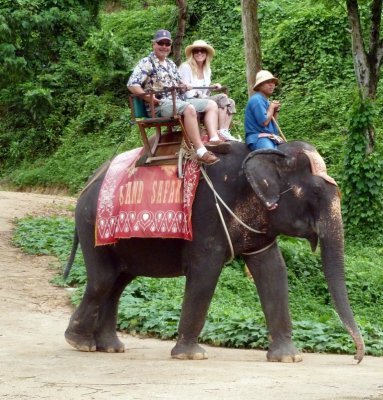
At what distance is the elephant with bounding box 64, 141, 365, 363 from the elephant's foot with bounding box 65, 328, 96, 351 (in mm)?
549

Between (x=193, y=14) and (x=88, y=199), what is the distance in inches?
938

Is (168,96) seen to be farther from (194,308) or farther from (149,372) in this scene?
(149,372)

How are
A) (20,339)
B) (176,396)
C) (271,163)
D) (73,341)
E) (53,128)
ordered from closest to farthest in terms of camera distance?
(176,396) → (271,163) → (73,341) → (20,339) → (53,128)

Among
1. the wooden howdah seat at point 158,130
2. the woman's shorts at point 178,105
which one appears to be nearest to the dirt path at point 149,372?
the wooden howdah seat at point 158,130

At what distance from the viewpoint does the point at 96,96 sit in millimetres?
30953

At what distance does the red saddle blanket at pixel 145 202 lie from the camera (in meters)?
8.77

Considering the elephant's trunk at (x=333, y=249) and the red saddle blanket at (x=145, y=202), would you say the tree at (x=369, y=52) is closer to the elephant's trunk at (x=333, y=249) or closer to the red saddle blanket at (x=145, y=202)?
the red saddle blanket at (x=145, y=202)

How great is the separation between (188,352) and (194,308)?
15.7 inches

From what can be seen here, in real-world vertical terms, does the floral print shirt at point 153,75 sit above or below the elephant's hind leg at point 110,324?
above

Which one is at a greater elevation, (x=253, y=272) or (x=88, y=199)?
(x=88, y=199)

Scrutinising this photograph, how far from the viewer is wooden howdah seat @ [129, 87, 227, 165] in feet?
29.7

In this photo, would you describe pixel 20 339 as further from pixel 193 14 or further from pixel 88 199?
pixel 193 14

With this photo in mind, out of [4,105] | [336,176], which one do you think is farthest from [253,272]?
[4,105]

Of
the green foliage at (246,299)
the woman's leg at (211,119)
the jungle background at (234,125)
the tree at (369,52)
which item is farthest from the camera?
the tree at (369,52)
